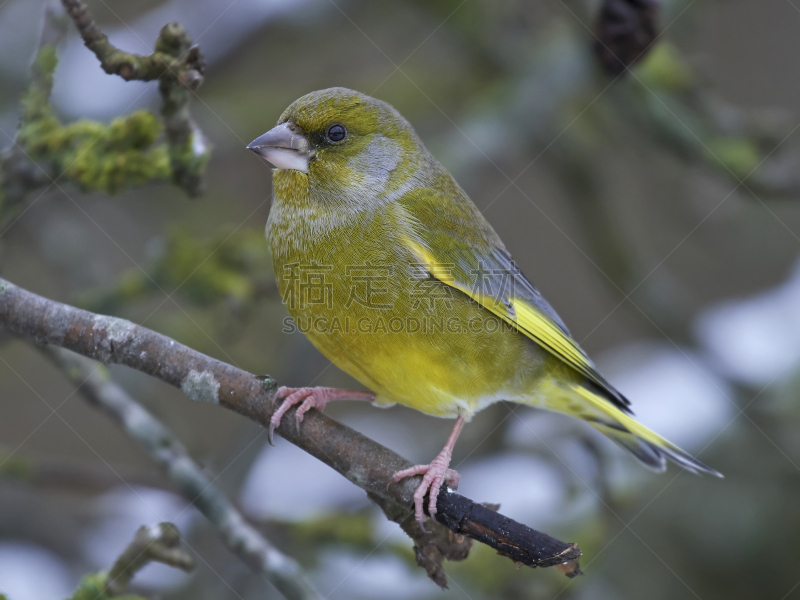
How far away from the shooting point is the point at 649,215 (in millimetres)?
8094

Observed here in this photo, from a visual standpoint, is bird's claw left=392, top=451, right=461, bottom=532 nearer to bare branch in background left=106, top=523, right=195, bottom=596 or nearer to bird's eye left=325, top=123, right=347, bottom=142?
bare branch in background left=106, top=523, right=195, bottom=596

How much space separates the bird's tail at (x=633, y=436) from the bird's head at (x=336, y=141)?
165 centimetres

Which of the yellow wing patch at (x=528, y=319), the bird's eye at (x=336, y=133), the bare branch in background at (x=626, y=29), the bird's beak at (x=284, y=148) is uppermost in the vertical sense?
the bare branch in background at (x=626, y=29)

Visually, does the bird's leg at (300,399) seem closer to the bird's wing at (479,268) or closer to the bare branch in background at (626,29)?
the bird's wing at (479,268)

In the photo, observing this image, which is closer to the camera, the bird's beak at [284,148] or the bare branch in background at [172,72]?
the bare branch in background at [172,72]

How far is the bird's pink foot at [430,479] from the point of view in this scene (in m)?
2.70

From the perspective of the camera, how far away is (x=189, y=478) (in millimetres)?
3102

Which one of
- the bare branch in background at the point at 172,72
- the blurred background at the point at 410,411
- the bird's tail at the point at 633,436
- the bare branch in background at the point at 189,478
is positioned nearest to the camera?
the bare branch in background at the point at 172,72

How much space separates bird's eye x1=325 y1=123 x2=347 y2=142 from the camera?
3688 millimetres

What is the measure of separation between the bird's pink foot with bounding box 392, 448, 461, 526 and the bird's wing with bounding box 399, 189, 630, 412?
32.8 inches

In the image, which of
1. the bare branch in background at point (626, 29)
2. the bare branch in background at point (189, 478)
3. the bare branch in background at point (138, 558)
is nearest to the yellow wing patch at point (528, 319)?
the bare branch in background at point (189, 478)

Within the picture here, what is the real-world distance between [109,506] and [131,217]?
7.85ft

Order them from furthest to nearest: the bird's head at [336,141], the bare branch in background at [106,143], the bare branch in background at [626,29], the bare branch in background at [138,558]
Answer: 1. the bare branch in background at [626,29]
2. the bird's head at [336,141]
3. the bare branch in background at [106,143]
4. the bare branch in background at [138,558]

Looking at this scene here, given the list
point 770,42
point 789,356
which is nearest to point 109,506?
point 789,356
